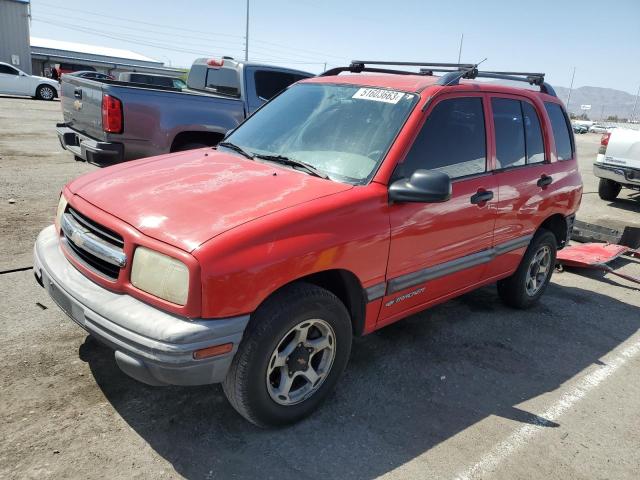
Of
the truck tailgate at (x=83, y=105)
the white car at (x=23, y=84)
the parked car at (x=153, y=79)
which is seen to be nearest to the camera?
the truck tailgate at (x=83, y=105)

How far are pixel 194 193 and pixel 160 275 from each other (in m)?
0.63

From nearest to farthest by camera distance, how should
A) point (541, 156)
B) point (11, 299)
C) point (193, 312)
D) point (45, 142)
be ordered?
point (193, 312), point (11, 299), point (541, 156), point (45, 142)

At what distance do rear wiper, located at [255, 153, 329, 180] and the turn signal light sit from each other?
1200 millimetres

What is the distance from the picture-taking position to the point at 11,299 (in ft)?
13.2

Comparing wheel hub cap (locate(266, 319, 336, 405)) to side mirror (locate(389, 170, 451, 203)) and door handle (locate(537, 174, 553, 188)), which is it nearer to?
side mirror (locate(389, 170, 451, 203))

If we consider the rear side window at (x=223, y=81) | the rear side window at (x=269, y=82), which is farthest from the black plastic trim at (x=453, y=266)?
the rear side window at (x=223, y=81)

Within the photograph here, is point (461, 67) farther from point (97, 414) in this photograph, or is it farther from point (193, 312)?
point (97, 414)

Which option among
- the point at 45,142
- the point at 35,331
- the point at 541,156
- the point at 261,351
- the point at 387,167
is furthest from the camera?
the point at 45,142

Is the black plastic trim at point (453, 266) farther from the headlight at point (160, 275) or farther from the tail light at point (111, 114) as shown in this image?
the tail light at point (111, 114)

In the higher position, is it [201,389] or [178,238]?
[178,238]

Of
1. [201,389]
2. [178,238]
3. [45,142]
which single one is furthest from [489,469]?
[45,142]

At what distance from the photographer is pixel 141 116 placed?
598cm

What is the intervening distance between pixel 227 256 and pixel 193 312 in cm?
30

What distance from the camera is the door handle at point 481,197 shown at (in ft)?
11.9
